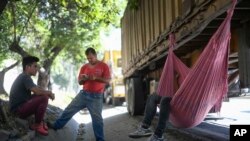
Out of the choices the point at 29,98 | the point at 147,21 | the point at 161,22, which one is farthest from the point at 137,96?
the point at 29,98

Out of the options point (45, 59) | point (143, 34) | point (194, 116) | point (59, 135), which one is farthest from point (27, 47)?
point (194, 116)

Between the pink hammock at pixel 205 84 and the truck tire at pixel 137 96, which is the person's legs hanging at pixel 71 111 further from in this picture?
the truck tire at pixel 137 96

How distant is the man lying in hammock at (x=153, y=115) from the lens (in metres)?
6.73

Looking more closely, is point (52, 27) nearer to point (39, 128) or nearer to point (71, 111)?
point (71, 111)

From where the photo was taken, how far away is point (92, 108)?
779cm

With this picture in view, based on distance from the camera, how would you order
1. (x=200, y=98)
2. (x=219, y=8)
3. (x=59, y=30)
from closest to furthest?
(x=219, y=8), (x=200, y=98), (x=59, y=30)

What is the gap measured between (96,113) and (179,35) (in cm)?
193

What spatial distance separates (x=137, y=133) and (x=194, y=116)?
5.88ft

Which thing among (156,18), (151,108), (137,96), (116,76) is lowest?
(151,108)

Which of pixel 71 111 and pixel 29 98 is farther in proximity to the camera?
pixel 71 111

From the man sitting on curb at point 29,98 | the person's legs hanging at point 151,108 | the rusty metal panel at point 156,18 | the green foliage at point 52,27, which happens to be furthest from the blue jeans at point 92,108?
the green foliage at point 52,27

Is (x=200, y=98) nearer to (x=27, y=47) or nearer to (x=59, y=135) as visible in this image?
(x=59, y=135)

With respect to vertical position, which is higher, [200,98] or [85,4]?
[85,4]

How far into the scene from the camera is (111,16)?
14.5 metres
